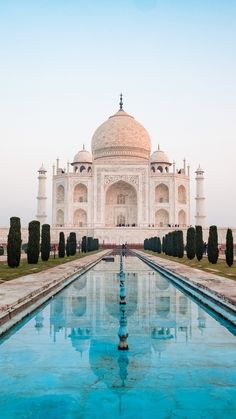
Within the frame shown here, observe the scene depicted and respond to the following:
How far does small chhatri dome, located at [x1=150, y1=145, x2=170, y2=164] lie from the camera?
49487mm

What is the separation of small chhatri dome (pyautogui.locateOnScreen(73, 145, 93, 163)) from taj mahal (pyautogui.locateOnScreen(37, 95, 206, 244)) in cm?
158

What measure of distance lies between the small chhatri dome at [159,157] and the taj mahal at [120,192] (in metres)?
2.45

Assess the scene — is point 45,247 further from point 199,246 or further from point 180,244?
point 180,244

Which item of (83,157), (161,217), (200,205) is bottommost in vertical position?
(161,217)

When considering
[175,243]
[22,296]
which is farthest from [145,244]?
[22,296]

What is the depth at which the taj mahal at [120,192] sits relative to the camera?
4400 centimetres

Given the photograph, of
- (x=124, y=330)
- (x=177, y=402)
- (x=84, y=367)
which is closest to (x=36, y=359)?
(x=84, y=367)

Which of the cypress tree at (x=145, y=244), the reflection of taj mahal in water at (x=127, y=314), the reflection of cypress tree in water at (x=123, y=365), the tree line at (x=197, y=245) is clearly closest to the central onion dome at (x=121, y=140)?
the cypress tree at (x=145, y=244)

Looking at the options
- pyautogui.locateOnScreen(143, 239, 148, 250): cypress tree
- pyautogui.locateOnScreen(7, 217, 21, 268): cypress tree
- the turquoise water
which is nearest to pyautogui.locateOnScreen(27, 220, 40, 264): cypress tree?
pyautogui.locateOnScreen(7, 217, 21, 268): cypress tree

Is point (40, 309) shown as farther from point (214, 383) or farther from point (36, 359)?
point (214, 383)

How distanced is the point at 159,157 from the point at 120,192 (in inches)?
251

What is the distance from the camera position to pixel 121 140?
155ft

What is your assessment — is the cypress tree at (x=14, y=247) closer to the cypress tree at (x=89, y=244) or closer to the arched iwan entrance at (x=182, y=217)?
the cypress tree at (x=89, y=244)

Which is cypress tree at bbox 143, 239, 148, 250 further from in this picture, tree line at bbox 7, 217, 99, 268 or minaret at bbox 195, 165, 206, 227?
tree line at bbox 7, 217, 99, 268
